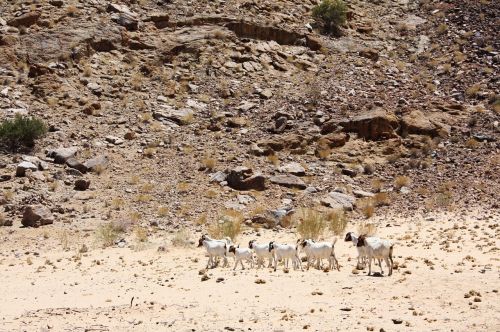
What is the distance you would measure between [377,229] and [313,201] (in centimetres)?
315

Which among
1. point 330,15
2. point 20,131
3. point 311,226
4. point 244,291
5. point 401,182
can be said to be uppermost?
point 244,291

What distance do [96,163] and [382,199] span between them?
9.89 meters

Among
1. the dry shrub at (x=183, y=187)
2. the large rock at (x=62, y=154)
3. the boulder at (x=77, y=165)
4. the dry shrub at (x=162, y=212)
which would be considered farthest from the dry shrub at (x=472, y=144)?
the large rock at (x=62, y=154)

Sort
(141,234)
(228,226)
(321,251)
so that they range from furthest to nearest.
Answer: (141,234) → (228,226) → (321,251)

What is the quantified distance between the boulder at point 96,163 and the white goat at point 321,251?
33.6 feet

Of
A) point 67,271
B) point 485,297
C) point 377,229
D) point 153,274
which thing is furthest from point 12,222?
point 485,297

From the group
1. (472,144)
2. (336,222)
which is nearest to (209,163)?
(336,222)

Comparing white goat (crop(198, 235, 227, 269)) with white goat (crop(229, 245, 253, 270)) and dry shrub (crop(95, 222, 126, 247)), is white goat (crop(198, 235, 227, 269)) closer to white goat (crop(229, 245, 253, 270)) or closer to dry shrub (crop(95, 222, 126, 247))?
white goat (crop(229, 245, 253, 270))

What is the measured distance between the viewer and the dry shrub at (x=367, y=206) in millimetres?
20562

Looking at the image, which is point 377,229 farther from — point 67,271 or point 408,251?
point 67,271

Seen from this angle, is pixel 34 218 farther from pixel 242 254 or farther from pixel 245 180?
pixel 242 254

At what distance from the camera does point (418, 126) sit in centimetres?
2542

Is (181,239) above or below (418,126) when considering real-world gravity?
below

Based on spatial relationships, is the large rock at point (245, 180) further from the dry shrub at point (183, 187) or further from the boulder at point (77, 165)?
the boulder at point (77, 165)
